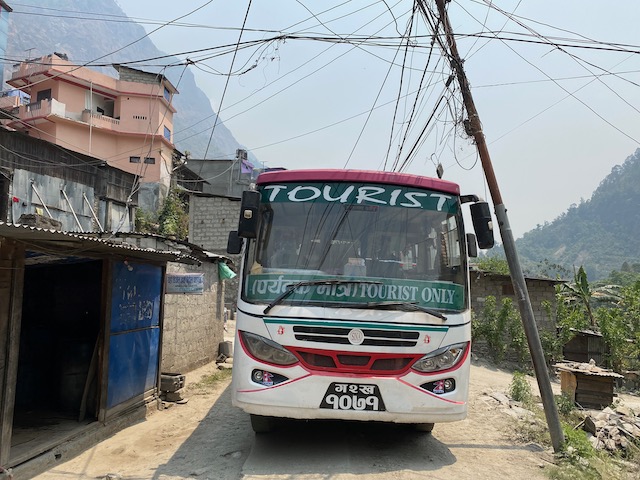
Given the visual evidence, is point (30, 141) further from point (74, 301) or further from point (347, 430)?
point (347, 430)

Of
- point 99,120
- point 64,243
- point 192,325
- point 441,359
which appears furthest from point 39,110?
point 441,359

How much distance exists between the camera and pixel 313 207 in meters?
5.52

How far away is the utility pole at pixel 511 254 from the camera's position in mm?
6117

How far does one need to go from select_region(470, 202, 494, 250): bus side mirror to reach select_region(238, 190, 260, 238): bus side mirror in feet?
7.84

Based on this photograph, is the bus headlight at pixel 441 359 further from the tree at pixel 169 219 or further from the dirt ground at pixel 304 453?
the tree at pixel 169 219

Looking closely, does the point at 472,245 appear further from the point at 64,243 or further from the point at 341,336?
the point at 64,243

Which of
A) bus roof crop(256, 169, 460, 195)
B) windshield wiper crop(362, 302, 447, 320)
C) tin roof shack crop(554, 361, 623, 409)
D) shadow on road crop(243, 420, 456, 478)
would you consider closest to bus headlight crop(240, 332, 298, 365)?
windshield wiper crop(362, 302, 447, 320)

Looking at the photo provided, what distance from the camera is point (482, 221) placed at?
18.8 ft

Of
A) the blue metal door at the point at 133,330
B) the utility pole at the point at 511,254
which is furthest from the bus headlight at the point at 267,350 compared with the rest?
the utility pole at the point at 511,254

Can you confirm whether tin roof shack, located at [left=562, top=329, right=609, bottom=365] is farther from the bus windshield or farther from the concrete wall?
the bus windshield

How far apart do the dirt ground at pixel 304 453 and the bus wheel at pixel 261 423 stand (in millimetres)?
153

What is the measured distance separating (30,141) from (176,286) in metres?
12.8

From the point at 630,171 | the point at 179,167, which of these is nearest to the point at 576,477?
the point at 179,167

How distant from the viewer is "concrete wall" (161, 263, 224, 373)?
10406 mm
